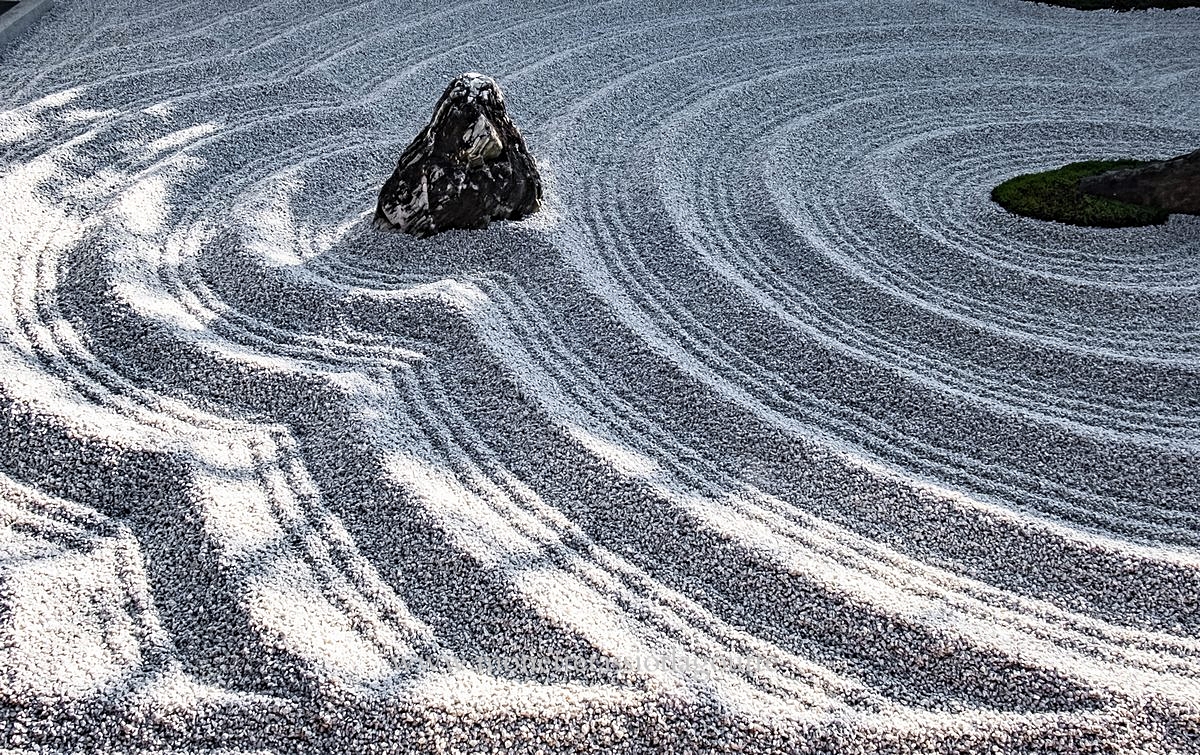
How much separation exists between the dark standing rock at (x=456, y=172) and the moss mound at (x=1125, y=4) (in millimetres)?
5954

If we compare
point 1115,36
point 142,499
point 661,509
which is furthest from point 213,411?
point 1115,36

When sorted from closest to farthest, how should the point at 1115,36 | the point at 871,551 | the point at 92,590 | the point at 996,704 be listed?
the point at 996,704 < the point at 92,590 < the point at 871,551 < the point at 1115,36

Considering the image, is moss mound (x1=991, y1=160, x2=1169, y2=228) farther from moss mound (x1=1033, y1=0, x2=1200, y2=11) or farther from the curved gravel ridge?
moss mound (x1=1033, y1=0, x2=1200, y2=11)

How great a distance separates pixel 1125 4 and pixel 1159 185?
4.10 meters

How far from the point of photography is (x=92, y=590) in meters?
2.90

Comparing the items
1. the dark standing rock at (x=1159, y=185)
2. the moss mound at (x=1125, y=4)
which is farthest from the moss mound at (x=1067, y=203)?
the moss mound at (x=1125, y=4)

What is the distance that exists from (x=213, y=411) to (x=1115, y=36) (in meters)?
7.41

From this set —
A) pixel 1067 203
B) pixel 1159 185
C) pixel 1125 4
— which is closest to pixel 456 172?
pixel 1067 203

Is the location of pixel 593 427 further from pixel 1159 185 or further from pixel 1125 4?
pixel 1125 4

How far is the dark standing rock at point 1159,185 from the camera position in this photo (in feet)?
16.8

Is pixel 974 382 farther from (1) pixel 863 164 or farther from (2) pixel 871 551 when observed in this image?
(1) pixel 863 164

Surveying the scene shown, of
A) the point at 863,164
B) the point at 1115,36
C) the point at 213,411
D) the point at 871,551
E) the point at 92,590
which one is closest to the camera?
the point at 92,590

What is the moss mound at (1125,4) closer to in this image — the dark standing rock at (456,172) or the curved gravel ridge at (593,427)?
the curved gravel ridge at (593,427)

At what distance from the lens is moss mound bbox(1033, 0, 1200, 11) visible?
8.33 meters
